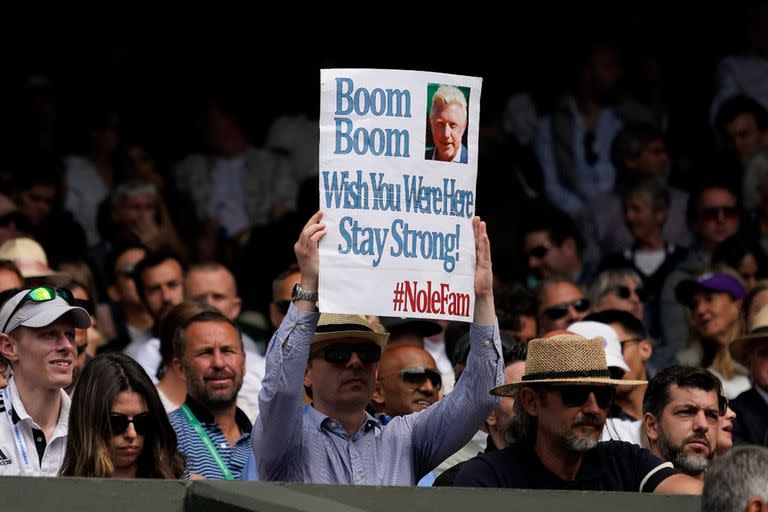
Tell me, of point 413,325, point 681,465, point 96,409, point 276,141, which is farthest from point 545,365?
point 276,141

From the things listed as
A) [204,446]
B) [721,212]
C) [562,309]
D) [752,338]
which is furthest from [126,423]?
[721,212]

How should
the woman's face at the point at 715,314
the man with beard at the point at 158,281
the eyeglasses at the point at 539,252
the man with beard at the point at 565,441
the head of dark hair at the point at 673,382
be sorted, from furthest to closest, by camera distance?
the eyeglasses at the point at 539,252 < the man with beard at the point at 158,281 < the woman's face at the point at 715,314 < the head of dark hair at the point at 673,382 < the man with beard at the point at 565,441

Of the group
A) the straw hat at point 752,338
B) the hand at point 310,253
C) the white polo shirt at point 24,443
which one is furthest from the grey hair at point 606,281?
the white polo shirt at point 24,443

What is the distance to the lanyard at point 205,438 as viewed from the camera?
8680 mm

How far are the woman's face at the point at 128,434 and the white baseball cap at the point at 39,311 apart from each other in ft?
1.66

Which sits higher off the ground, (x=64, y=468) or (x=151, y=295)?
(x=151, y=295)

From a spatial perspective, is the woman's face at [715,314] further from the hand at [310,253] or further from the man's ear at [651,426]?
the hand at [310,253]

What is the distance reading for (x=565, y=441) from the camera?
7578 mm

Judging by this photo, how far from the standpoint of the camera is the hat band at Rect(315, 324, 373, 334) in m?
7.74

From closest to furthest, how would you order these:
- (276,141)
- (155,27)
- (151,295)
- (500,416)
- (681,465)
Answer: (681,465), (500,416), (151,295), (276,141), (155,27)

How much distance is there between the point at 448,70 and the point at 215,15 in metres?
1.97

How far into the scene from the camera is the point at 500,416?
8727 millimetres

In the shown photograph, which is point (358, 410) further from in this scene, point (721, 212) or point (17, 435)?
point (721, 212)

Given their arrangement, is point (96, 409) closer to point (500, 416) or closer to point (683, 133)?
point (500, 416)
